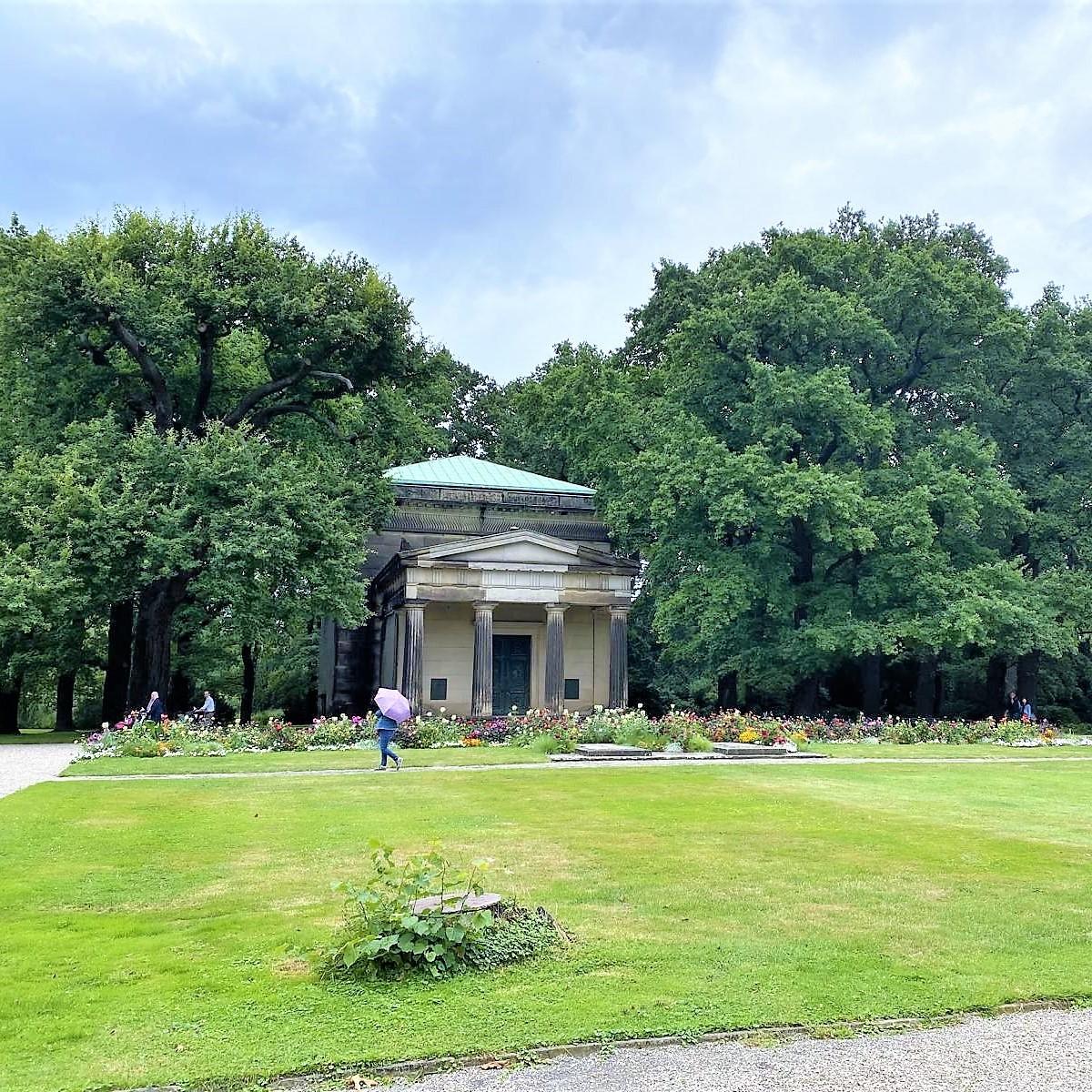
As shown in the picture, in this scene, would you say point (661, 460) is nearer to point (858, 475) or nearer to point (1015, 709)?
point (858, 475)

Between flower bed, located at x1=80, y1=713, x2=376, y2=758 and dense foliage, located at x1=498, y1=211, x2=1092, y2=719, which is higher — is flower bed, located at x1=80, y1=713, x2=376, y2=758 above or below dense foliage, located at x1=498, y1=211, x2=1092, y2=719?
below

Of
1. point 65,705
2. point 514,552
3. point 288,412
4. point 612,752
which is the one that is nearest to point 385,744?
point 612,752

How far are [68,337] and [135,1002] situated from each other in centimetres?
2857

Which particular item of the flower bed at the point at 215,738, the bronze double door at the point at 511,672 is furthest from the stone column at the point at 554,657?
the flower bed at the point at 215,738

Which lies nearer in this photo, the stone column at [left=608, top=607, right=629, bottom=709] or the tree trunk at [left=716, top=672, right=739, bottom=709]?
the stone column at [left=608, top=607, right=629, bottom=709]

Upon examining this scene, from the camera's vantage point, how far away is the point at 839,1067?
467cm

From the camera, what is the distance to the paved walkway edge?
4488 millimetres

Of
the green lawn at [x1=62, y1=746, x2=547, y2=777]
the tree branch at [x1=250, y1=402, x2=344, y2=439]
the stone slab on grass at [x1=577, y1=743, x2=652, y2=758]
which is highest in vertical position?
the tree branch at [x1=250, y1=402, x2=344, y2=439]

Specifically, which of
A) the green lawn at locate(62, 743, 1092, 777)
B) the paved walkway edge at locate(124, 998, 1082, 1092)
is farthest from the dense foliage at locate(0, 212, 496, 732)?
the paved walkway edge at locate(124, 998, 1082, 1092)

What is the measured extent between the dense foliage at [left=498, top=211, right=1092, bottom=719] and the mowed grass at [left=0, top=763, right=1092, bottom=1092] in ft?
58.6

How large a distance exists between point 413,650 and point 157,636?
24.6ft

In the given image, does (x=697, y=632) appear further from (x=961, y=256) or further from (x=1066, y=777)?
(x=961, y=256)

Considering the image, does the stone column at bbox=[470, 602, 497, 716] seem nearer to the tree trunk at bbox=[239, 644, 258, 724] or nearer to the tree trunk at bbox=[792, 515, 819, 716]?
the tree trunk at bbox=[792, 515, 819, 716]

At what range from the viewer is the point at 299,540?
28234mm
